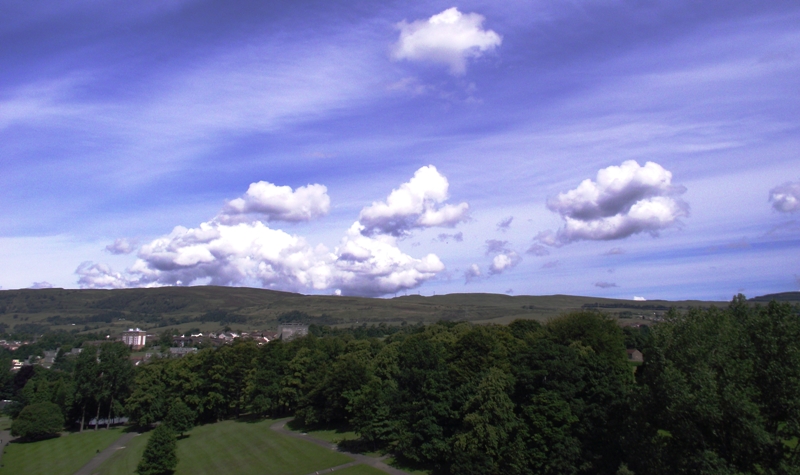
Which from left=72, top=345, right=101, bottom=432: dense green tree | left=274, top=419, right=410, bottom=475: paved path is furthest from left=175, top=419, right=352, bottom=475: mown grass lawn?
left=72, top=345, right=101, bottom=432: dense green tree

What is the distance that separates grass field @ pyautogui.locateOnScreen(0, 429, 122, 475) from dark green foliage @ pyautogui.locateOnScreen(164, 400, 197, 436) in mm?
8716

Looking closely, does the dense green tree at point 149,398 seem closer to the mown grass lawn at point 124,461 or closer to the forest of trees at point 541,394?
the forest of trees at point 541,394

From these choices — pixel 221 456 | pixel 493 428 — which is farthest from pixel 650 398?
pixel 221 456

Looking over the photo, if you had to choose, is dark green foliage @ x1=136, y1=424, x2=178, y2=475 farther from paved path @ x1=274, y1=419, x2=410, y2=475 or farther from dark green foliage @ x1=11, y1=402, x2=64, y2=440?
dark green foliage @ x1=11, y1=402, x2=64, y2=440

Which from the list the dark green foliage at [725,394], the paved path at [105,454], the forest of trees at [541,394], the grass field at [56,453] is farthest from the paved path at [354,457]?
the grass field at [56,453]

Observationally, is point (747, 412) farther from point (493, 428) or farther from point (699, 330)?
point (493, 428)

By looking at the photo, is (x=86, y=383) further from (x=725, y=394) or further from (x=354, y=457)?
(x=725, y=394)

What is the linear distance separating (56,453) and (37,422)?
9.41m

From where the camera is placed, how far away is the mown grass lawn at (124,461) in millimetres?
50406

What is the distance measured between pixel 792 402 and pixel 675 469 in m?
5.53

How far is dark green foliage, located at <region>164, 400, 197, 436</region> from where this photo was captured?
61.1 metres

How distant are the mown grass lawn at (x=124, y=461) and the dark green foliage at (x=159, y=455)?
4.68 metres

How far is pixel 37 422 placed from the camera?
6800 cm

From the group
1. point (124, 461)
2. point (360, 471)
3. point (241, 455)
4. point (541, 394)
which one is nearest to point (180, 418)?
point (124, 461)
